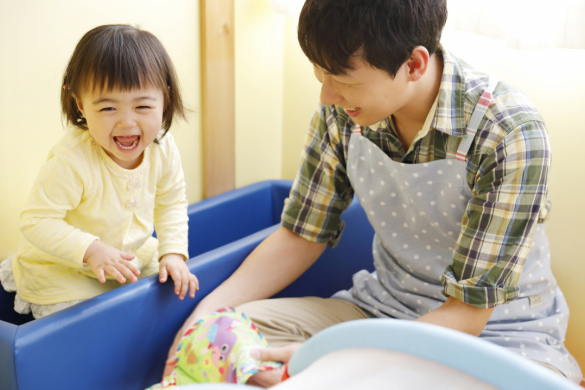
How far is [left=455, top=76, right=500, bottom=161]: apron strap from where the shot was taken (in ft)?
3.18

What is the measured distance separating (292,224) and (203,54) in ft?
1.69

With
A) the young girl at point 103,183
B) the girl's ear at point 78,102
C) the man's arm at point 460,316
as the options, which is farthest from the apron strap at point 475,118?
Result: the girl's ear at point 78,102

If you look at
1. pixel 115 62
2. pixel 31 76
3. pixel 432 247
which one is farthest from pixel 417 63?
pixel 31 76

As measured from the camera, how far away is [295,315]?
1.14 meters

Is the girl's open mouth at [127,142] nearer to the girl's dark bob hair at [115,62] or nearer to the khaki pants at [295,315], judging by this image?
the girl's dark bob hair at [115,62]

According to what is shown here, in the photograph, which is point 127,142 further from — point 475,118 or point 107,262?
point 475,118

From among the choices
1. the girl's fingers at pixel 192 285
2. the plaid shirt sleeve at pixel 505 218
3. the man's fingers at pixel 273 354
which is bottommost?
the man's fingers at pixel 273 354

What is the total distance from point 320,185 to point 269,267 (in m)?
0.19

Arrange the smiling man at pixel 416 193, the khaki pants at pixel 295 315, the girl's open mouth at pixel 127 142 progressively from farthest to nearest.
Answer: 1. the khaki pants at pixel 295 315
2. the girl's open mouth at pixel 127 142
3. the smiling man at pixel 416 193

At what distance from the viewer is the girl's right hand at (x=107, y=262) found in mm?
929

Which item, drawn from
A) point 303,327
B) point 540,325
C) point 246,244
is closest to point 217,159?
point 246,244

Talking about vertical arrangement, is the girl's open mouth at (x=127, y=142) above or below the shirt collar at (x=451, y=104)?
below

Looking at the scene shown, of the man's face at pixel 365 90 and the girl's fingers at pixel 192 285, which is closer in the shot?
the man's face at pixel 365 90

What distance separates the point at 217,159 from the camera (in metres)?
1.57
